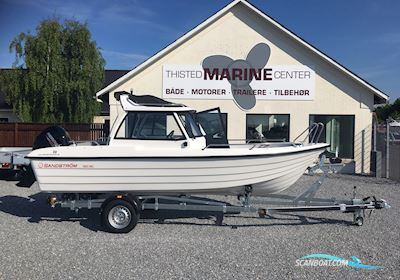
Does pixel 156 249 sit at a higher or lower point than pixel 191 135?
lower

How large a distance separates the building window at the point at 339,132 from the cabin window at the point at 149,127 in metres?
8.91

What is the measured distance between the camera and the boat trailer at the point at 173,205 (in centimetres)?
654

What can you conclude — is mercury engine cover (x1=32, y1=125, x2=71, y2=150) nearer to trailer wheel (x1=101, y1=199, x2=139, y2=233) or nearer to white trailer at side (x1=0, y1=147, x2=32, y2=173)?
trailer wheel (x1=101, y1=199, x2=139, y2=233)

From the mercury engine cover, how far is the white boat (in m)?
0.48

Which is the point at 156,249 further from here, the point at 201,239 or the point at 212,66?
the point at 212,66

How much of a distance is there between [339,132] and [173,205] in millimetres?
9929

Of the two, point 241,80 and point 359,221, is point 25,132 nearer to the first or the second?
point 241,80

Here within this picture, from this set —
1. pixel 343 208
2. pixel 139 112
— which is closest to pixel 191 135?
pixel 139 112

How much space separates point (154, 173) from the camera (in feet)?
21.4

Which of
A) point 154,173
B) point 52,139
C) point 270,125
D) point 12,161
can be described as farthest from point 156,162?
point 270,125

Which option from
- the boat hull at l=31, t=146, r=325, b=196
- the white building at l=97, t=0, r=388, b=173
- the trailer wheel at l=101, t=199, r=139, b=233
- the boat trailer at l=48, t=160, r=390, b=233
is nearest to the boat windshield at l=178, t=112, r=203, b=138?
the boat hull at l=31, t=146, r=325, b=196

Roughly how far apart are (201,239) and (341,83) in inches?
406

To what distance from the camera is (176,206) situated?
6695 millimetres

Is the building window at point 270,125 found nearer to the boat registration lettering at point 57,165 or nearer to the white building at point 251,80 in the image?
the white building at point 251,80
